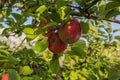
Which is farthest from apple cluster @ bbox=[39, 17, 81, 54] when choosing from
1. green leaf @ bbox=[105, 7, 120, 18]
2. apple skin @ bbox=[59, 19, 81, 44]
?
green leaf @ bbox=[105, 7, 120, 18]

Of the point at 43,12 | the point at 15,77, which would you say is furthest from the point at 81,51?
the point at 15,77

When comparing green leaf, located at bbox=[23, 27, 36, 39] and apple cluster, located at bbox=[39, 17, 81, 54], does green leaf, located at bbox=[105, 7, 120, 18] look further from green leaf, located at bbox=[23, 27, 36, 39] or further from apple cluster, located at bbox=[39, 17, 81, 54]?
green leaf, located at bbox=[23, 27, 36, 39]

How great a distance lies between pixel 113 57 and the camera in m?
4.08

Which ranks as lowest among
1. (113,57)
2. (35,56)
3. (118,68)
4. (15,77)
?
(113,57)

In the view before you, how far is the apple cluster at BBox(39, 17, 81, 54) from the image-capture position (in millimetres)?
1502

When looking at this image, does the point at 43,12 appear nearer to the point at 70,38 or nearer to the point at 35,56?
the point at 70,38

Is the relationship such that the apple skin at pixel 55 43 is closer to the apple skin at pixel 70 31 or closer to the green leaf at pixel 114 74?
the apple skin at pixel 70 31

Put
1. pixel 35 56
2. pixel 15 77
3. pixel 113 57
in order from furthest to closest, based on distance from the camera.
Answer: pixel 113 57
pixel 35 56
pixel 15 77

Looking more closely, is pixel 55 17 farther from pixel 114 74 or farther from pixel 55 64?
pixel 114 74

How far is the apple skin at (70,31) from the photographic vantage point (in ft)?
4.90

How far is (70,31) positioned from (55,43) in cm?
10

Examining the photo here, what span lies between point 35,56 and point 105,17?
1.36 m

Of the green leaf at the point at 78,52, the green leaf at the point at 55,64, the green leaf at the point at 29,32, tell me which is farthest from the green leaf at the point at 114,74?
the green leaf at the point at 29,32

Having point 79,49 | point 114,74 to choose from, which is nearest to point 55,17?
Answer: point 79,49
